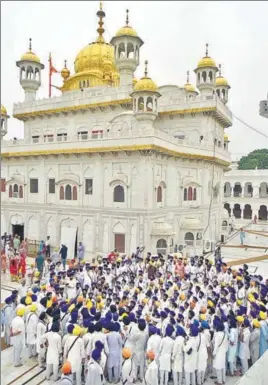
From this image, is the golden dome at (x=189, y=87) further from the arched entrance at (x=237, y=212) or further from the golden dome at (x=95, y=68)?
the arched entrance at (x=237, y=212)

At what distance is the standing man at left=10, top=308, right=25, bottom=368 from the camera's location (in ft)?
23.6

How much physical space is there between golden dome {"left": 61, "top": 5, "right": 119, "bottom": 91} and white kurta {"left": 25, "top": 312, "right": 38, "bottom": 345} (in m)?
20.6

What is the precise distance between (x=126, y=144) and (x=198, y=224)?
6.40m

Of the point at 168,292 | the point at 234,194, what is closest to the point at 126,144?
the point at 168,292

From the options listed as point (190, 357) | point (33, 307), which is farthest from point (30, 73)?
point (190, 357)

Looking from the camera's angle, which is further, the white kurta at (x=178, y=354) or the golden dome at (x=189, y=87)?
the golden dome at (x=189, y=87)

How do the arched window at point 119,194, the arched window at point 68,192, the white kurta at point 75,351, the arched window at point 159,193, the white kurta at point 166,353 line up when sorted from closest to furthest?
1. the white kurta at point 75,351
2. the white kurta at point 166,353
3. the arched window at point 119,194
4. the arched window at point 159,193
5. the arched window at point 68,192

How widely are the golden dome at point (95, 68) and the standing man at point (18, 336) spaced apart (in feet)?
68.2

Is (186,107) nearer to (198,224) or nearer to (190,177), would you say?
(190,177)

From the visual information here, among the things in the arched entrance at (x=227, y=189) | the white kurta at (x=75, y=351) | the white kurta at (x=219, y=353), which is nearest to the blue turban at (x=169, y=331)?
the white kurta at (x=219, y=353)

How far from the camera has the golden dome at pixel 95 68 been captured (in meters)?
25.6

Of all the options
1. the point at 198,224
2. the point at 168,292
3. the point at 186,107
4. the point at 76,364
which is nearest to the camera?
the point at 76,364

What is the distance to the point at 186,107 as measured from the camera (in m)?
21.6

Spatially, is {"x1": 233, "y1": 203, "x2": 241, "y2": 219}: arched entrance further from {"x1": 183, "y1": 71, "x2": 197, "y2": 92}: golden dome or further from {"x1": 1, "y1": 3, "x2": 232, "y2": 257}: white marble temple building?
{"x1": 183, "y1": 71, "x2": 197, "y2": 92}: golden dome
